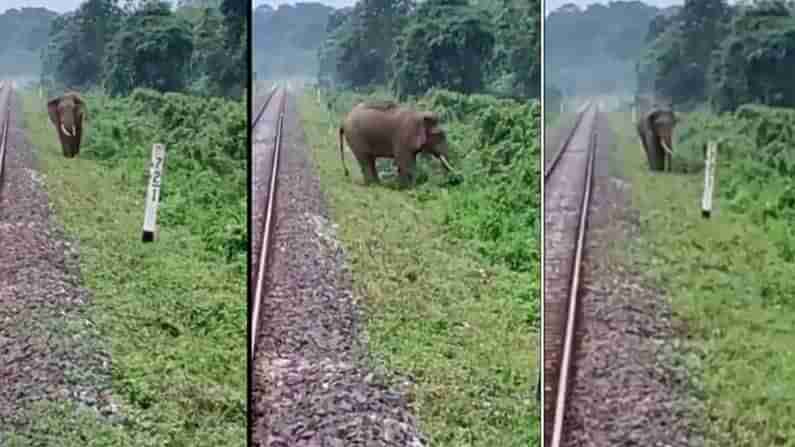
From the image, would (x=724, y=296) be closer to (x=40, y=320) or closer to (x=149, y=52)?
(x=149, y=52)

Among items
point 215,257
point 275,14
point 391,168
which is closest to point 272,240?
point 215,257

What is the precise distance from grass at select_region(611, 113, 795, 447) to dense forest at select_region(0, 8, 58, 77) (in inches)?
94.5

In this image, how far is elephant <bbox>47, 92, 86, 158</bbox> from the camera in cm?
433

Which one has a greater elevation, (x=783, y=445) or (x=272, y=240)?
(x=272, y=240)

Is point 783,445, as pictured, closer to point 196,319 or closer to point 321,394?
point 321,394

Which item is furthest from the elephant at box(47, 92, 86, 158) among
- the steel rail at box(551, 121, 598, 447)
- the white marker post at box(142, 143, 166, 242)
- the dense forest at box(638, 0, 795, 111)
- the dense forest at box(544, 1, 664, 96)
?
the dense forest at box(638, 0, 795, 111)

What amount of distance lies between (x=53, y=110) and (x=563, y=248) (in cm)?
221

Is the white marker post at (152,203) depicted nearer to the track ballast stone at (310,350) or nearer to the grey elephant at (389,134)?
the track ballast stone at (310,350)

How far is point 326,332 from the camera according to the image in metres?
4.30

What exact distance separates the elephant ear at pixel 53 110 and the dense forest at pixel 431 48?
3.64 feet

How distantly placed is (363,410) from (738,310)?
1577 millimetres

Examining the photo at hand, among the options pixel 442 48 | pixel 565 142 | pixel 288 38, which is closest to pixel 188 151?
pixel 288 38

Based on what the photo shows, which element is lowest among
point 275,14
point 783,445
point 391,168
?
point 783,445

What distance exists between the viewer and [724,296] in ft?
13.9
